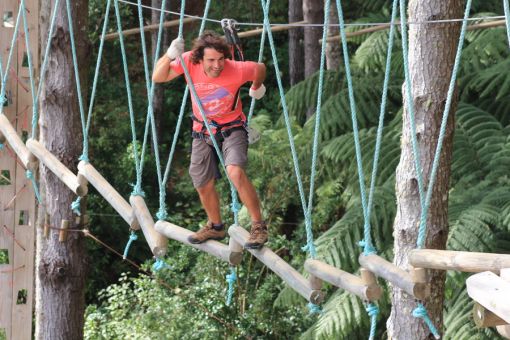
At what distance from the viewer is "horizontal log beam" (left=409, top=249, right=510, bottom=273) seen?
116 inches

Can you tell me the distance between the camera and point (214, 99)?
4.01m

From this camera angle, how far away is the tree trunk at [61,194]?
5988 millimetres

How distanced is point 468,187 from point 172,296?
2401 millimetres

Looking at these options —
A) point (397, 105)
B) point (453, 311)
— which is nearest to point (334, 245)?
point (453, 311)

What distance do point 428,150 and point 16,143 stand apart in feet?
8.30

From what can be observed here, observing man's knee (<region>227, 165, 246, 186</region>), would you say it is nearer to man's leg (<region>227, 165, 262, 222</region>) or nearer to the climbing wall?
man's leg (<region>227, 165, 262, 222</region>)

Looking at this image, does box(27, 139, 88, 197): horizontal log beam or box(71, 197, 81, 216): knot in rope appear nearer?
box(27, 139, 88, 197): horizontal log beam

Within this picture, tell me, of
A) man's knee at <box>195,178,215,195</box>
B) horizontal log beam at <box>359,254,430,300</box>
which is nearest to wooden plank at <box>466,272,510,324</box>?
horizontal log beam at <box>359,254,430,300</box>

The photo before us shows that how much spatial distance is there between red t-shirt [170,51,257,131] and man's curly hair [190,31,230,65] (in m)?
0.06

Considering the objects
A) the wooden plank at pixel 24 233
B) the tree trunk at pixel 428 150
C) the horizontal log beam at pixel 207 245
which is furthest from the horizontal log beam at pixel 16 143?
the tree trunk at pixel 428 150

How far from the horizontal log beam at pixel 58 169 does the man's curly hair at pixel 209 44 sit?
1.37 m

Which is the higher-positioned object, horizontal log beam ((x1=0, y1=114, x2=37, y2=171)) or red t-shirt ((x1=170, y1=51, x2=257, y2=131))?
red t-shirt ((x1=170, y1=51, x2=257, y2=131))

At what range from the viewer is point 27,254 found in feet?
22.0

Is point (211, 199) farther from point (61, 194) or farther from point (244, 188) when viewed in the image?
point (61, 194)
